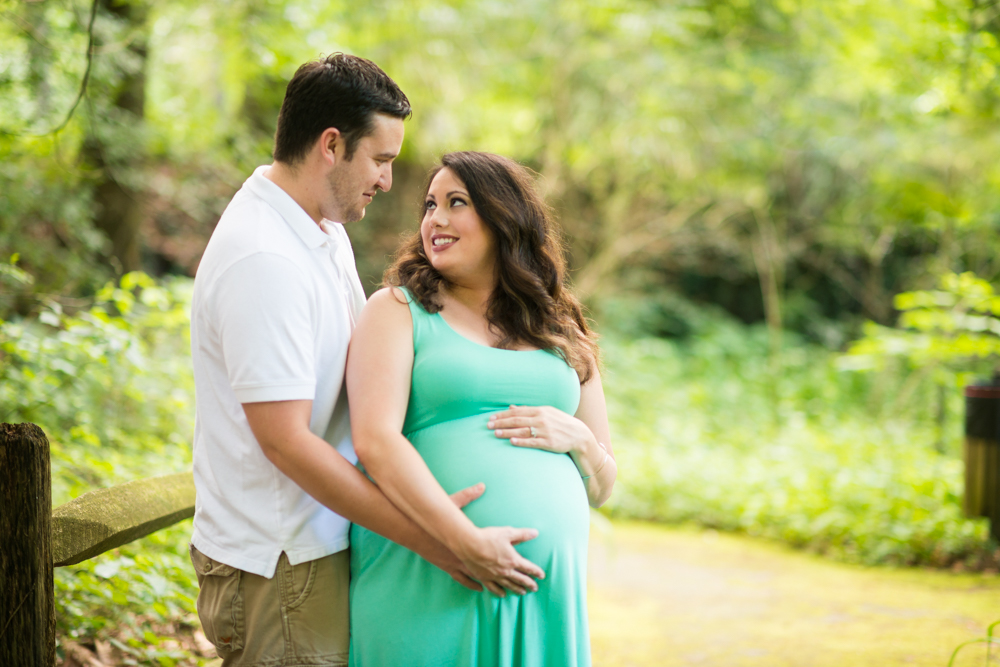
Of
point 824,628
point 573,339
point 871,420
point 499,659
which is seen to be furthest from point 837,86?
point 499,659

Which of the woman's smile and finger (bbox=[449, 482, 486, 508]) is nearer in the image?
finger (bbox=[449, 482, 486, 508])

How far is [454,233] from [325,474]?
2.39 ft

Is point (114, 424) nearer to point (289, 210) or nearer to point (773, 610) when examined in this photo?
point (289, 210)

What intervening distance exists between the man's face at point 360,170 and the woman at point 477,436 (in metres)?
0.21

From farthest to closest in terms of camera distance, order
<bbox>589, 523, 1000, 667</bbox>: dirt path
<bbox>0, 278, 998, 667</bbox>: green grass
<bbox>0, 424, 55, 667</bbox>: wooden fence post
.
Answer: <bbox>589, 523, 1000, 667</bbox>: dirt path < <bbox>0, 278, 998, 667</bbox>: green grass < <bbox>0, 424, 55, 667</bbox>: wooden fence post

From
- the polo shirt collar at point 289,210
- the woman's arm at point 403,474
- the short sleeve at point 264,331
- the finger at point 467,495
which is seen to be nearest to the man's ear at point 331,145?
the polo shirt collar at point 289,210

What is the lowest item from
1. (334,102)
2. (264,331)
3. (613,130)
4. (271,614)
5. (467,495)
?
(271,614)

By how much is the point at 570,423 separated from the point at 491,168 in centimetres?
71

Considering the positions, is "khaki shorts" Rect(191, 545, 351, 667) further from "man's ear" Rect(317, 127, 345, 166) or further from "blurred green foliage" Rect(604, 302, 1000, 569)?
"blurred green foliage" Rect(604, 302, 1000, 569)

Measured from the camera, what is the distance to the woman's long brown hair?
195 centimetres

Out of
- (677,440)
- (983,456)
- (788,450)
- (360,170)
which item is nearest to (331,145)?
(360,170)

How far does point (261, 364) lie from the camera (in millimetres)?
1502

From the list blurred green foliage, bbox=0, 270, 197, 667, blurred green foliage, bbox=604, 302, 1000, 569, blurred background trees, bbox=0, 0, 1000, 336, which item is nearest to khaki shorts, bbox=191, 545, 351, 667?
blurred green foliage, bbox=0, 270, 197, 667

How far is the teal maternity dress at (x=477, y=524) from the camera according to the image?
5.52 ft
